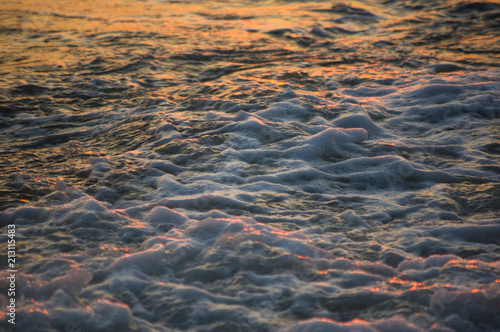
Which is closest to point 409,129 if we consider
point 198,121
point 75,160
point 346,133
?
point 346,133

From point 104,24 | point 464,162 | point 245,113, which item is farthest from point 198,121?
point 104,24

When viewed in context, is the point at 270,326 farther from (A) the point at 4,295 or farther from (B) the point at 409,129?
(B) the point at 409,129

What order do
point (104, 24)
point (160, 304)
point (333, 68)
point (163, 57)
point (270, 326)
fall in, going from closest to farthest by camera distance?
point (270, 326) → point (160, 304) → point (333, 68) → point (163, 57) → point (104, 24)

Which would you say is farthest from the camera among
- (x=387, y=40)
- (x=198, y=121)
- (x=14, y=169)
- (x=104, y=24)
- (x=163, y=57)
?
(x=104, y=24)

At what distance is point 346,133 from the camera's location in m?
4.22

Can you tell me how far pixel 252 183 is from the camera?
3.51 metres

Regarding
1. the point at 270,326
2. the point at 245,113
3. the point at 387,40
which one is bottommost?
the point at 270,326

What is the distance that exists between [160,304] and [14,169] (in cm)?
221

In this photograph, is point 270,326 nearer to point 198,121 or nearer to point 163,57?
point 198,121

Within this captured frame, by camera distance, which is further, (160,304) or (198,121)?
(198,121)

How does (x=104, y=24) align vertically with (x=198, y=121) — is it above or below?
above

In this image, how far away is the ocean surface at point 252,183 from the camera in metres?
2.31

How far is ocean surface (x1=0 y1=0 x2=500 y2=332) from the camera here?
7.59 ft

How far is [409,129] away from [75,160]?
3288 millimetres
